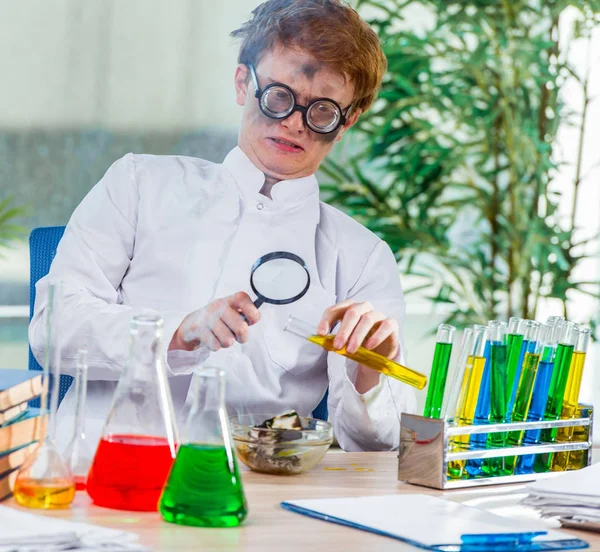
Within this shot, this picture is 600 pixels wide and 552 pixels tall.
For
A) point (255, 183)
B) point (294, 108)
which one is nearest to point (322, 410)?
point (255, 183)

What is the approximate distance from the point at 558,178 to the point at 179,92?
5.14 ft

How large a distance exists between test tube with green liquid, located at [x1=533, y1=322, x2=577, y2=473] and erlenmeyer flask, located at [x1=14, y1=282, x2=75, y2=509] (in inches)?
26.7

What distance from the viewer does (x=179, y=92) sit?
132 inches

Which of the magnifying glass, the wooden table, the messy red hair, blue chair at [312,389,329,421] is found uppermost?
the messy red hair

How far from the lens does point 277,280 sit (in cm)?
167

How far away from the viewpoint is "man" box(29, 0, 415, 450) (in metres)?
1.76

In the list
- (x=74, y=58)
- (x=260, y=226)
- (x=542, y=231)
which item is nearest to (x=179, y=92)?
(x=74, y=58)

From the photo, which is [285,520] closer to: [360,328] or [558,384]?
[360,328]

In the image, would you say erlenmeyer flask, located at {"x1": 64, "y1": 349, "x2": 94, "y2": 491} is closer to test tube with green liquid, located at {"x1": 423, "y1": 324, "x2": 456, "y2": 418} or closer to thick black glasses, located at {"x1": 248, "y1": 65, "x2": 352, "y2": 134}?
test tube with green liquid, located at {"x1": 423, "y1": 324, "x2": 456, "y2": 418}

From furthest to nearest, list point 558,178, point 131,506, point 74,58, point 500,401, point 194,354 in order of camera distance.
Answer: point 558,178 < point 74,58 < point 194,354 < point 500,401 < point 131,506

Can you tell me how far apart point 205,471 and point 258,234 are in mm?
972

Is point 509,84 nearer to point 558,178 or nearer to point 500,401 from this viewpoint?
point 558,178

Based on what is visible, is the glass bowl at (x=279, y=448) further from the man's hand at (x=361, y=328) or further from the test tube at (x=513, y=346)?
the test tube at (x=513, y=346)

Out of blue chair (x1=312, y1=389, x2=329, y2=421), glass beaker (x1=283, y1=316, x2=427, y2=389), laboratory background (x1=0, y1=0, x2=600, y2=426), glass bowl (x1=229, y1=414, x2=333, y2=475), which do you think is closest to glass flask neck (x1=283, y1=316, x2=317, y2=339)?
glass beaker (x1=283, y1=316, x2=427, y2=389)
